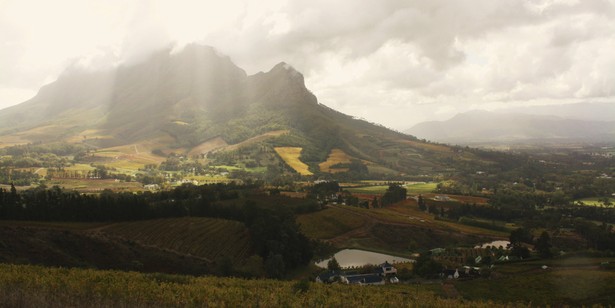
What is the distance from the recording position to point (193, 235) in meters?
84.5

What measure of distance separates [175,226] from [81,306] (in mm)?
69967

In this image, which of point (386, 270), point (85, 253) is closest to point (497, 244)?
point (386, 270)

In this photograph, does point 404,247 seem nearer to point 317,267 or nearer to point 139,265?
A: point 317,267

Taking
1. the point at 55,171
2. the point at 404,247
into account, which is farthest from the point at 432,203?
the point at 55,171

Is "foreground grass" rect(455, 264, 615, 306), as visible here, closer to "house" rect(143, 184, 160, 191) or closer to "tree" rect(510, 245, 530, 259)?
"tree" rect(510, 245, 530, 259)

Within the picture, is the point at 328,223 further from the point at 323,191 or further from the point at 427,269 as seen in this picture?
the point at 427,269

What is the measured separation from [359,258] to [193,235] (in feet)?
118

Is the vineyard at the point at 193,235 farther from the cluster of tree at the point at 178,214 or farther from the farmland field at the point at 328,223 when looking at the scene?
the farmland field at the point at 328,223

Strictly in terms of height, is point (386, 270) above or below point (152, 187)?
below

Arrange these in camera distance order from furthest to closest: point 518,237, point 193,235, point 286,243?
point 518,237, point 193,235, point 286,243

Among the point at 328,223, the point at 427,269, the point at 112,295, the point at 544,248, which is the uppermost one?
the point at 112,295

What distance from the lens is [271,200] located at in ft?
412

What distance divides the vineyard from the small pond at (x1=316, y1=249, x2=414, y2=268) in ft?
59.6

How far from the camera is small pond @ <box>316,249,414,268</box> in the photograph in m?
84.8
